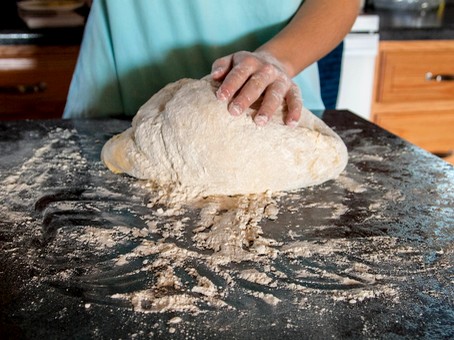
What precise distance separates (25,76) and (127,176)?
0.95 meters

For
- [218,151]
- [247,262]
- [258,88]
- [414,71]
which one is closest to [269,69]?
[258,88]

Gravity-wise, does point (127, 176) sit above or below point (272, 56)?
below

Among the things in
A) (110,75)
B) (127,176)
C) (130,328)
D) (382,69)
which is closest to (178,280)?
(130,328)

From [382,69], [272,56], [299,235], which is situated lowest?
[382,69]

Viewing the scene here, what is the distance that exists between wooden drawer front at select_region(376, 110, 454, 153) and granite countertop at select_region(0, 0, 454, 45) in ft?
0.86

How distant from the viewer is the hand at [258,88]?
2.60 feet

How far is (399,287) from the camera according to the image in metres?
0.57

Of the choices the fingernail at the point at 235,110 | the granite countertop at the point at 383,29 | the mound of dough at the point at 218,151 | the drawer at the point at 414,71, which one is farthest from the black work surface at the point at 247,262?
the drawer at the point at 414,71

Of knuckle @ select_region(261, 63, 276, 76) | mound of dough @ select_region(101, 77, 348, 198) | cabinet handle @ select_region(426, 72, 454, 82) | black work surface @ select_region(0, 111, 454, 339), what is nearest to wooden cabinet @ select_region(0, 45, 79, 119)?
black work surface @ select_region(0, 111, 454, 339)

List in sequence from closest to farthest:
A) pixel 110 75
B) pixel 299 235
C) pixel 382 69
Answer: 1. pixel 299 235
2. pixel 110 75
3. pixel 382 69

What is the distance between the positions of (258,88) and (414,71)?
3.82 feet

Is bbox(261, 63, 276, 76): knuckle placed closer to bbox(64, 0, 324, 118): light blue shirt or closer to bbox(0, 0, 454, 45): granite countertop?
bbox(64, 0, 324, 118): light blue shirt

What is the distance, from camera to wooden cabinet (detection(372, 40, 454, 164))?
1.75 m

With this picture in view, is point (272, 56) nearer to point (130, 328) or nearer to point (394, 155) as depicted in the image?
point (394, 155)
